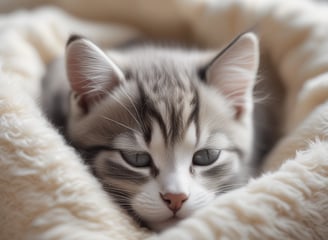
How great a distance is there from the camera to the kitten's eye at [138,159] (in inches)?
39.2

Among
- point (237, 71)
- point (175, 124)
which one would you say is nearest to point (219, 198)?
point (175, 124)

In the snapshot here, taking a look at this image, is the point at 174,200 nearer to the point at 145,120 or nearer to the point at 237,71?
A: the point at 145,120

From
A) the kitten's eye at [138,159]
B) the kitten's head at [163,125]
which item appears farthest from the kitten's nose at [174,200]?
the kitten's eye at [138,159]

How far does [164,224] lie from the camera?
3.10 ft

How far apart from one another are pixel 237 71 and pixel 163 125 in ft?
0.88

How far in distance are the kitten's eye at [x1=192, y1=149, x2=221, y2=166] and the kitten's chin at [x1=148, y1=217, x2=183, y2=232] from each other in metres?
0.15

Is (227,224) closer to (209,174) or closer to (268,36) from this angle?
(209,174)

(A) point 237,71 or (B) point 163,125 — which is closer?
(B) point 163,125

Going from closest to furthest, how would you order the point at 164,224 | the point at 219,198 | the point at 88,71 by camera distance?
the point at 219,198
the point at 164,224
the point at 88,71

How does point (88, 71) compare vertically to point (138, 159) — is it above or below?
above

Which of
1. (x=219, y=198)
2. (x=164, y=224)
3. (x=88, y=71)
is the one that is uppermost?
(x=88, y=71)

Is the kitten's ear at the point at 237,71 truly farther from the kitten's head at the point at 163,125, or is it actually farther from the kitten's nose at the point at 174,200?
the kitten's nose at the point at 174,200

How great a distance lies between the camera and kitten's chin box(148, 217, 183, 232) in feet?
3.09

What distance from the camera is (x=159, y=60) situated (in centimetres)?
122
